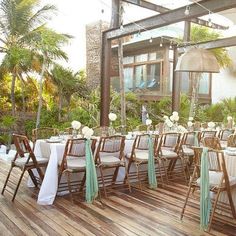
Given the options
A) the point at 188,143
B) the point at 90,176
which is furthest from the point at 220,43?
the point at 90,176

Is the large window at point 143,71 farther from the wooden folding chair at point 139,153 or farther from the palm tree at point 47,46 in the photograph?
the wooden folding chair at point 139,153

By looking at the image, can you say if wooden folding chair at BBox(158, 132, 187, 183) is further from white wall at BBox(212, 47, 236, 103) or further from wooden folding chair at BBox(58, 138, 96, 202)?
white wall at BBox(212, 47, 236, 103)

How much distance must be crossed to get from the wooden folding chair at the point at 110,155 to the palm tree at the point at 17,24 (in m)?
5.16

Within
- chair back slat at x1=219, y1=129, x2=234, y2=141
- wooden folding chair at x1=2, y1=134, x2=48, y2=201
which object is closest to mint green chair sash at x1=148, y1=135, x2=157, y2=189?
wooden folding chair at x1=2, y1=134, x2=48, y2=201

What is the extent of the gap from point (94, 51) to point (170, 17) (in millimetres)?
8842

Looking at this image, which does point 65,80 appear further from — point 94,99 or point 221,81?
point 221,81

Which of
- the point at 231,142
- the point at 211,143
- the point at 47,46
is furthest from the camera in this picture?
the point at 47,46

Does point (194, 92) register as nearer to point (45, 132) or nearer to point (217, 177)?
point (45, 132)

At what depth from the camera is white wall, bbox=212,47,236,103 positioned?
42.8 feet

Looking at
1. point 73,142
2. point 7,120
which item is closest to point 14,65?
point 7,120

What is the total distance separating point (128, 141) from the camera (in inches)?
224

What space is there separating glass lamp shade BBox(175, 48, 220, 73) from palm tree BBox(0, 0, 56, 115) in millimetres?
5588

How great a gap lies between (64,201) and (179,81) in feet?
19.1

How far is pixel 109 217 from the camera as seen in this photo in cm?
410
